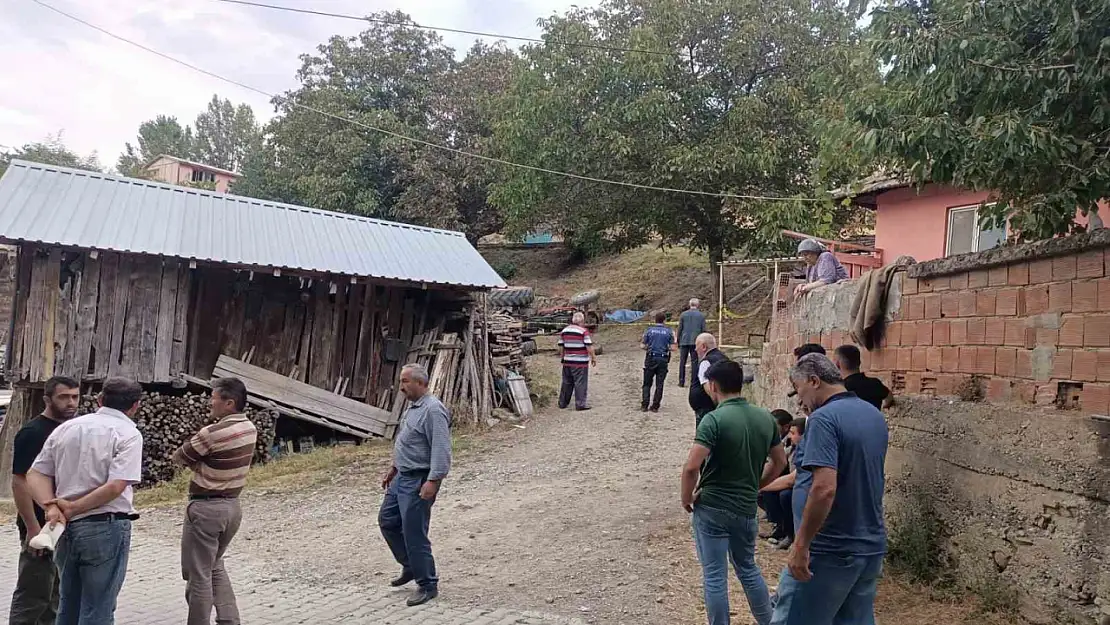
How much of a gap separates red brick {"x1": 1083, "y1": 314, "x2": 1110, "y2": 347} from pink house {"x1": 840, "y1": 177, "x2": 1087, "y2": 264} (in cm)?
800

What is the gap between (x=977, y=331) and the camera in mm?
4992

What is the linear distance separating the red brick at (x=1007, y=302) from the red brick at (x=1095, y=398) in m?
0.68

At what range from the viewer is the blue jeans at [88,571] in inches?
160

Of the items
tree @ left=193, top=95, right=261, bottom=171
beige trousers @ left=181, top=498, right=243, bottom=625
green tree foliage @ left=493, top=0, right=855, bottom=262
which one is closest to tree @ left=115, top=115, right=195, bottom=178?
tree @ left=193, top=95, right=261, bottom=171

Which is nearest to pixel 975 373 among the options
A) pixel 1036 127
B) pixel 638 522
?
pixel 1036 127

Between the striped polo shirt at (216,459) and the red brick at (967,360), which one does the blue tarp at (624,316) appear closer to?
the red brick at (967,360)

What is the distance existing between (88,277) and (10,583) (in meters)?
5.23

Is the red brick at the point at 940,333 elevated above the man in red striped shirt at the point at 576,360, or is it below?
above

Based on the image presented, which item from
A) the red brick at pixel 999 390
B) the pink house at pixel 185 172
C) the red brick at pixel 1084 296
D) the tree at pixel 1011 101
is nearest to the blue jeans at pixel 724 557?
the red brick at pixel 999 390

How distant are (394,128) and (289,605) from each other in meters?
21.1

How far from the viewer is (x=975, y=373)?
197 inches

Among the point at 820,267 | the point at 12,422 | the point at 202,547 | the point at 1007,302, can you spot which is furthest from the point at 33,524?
the point at 12,422

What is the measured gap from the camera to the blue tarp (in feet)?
75.7

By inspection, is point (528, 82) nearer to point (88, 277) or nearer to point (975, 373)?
point (88, 277)
